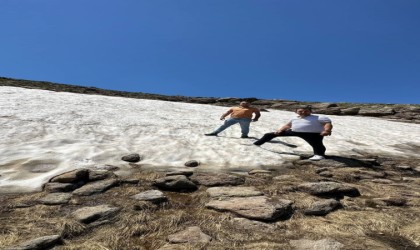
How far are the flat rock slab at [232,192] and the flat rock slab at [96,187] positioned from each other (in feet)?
6.93

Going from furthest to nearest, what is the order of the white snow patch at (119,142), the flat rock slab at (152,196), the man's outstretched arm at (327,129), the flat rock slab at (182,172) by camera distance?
the man's outstretched arm at (327,129)
the white snow patch at (119,142)
the flat rock slab at (182,172)
the flat rock slab at (152,196)

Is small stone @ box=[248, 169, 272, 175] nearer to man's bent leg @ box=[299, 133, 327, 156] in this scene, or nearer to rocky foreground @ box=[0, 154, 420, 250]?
rocky foreground @ box=[0, 154, 420, 250]

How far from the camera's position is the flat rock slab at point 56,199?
6430 mm

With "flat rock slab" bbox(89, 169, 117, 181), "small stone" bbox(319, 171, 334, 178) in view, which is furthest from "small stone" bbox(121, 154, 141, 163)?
"small stone" bbox(319, 171, 334, 178)

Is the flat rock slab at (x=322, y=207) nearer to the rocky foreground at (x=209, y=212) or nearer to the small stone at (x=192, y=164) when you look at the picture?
the rocky foreground at (x=209, y=212)

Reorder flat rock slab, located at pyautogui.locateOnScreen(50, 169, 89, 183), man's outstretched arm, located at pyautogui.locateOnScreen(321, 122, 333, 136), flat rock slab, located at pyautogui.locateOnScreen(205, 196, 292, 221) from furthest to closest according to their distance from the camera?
man's outstretched arm, located at pyautogui.locateOnScreen(321, 122, 333, 136), flat rock slab, located at pyautogui.locateOnScreen(50, 169, 89, 183), flat rock slab, located at pyautogui.locateOnScreen(205, 196, 292, 221)

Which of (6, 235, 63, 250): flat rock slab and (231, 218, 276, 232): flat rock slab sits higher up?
(231, 218, 276, 232): flat rock slab

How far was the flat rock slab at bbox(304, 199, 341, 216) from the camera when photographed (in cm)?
612

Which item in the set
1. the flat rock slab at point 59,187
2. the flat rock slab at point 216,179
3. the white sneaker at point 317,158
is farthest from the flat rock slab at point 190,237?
the white sneaker at point 317,158

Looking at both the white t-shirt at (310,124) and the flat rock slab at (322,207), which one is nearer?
the flat rock slab at (322,207)

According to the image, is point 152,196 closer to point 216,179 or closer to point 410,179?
point 216,179

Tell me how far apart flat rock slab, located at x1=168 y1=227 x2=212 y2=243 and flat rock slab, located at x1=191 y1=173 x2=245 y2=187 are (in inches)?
103

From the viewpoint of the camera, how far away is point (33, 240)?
4688mm

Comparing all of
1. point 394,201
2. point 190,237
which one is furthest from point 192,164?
point 394,201
